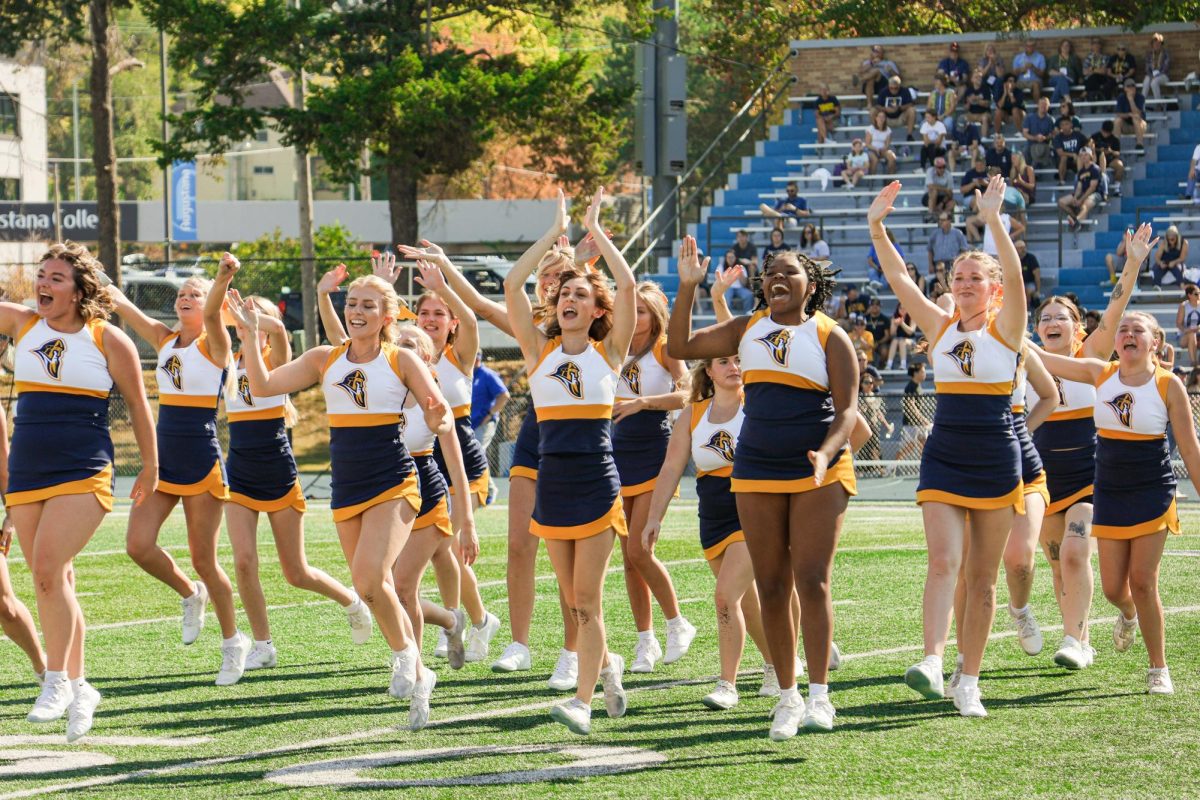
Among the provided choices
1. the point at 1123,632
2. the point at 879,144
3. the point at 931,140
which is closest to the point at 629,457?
the point at 1123,632

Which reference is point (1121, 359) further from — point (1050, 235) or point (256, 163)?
point (256, 163)

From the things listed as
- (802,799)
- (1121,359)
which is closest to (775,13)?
(1121,359)

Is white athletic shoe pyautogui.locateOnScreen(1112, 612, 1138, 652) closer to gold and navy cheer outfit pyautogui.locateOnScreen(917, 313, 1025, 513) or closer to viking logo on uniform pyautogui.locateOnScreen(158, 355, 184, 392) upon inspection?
gold and navy cheer outfit pyautogui.locateOnScreen(917, 313, 1025, 513)

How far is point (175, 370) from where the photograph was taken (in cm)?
855

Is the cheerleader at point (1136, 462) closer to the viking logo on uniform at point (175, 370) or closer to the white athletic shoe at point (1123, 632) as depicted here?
the white athletic shoe at point (1123, 632)

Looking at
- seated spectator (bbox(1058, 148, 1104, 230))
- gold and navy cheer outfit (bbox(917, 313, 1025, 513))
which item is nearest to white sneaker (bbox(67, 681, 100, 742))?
gold and navy cheer outfit (bbox(917, 313, 1025, 513))

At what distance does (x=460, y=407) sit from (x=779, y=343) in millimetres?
2811

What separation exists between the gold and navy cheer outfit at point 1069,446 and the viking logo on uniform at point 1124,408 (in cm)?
61

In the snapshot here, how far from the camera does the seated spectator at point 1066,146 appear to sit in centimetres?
2356

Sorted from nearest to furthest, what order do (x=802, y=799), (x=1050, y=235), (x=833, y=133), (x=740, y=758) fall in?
(x=802, y=799)
(x=740, y=758)
(x=1050, y=235)
(x=833, y=133)

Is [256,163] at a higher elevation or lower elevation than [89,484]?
higher

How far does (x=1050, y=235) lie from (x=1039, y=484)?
16.6 meters

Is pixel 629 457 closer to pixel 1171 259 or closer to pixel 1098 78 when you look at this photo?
pixel 1171 259

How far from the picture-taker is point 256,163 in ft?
228
